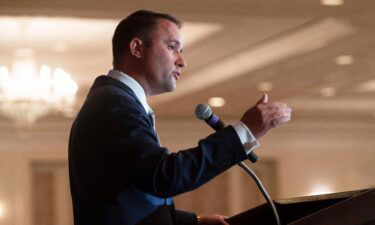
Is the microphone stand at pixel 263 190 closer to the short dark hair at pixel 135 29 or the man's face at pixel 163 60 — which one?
the man's face at pixel 163 60

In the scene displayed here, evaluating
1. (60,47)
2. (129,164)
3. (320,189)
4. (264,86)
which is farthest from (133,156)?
(320,189)

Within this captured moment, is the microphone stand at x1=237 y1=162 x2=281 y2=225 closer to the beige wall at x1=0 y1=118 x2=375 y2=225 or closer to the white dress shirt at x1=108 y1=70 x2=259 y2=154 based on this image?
the white dress shirt at x1=108 y1=70 x2=259 y2=154

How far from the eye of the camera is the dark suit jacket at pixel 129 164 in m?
1.61

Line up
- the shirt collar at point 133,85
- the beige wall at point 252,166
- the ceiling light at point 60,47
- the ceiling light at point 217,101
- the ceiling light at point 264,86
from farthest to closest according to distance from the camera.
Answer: the beige wall at point 252,166 → the ceiling light at point 217,101 → the ceiling light at point 264,86 → the ceiling light at point 60,47 → the shirt collar at point 133,85

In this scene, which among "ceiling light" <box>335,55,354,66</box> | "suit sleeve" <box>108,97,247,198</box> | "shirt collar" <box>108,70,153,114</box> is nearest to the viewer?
"suit sleeve" <box>108,97,247,198</box>

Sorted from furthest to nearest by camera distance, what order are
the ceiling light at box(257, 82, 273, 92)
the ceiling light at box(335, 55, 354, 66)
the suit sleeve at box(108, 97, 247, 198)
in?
the ceiling light at box(257, 82, 273, 92), the ceiling light at box(335, 55, 354, 66), the suit sleeve at box(108, 97, 247, 198)

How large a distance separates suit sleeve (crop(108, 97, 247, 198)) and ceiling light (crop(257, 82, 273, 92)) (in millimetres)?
9235

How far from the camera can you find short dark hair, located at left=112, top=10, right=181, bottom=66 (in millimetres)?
1971

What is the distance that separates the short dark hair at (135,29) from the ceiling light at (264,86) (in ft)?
29.1

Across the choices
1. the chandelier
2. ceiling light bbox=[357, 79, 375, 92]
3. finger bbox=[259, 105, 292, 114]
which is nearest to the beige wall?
ceiling light bbox=[357, 79, 375, 92]

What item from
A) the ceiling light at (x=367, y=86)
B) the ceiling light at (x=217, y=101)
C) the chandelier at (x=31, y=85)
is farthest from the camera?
the ceiling light at (x=217, y=101)

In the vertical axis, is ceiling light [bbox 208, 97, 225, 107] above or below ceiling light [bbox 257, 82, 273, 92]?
above

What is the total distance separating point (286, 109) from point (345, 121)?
12836mm

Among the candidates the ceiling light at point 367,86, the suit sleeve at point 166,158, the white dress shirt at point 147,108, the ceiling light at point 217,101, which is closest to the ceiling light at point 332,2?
the ceiling light at point 367,86
